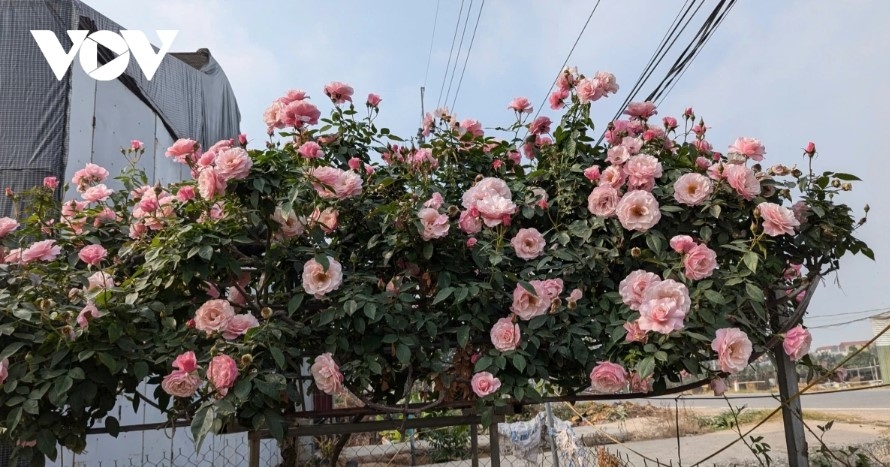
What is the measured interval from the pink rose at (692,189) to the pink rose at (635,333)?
381 millimetres

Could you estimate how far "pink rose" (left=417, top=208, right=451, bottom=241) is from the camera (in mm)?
1588

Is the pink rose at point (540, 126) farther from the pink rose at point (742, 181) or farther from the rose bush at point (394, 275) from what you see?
the pink rose at point (742, 181)

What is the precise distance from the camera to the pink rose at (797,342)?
5.23 ft

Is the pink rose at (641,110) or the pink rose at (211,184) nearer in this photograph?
the pink rose at (211,184)

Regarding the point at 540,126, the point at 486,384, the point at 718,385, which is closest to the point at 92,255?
the point at 486,384

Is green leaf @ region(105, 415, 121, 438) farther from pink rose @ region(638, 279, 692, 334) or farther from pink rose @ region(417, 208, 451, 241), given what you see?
pink rose @ region(638, 279, 692, 334)

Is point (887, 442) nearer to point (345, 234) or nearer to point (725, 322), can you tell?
point (725, 322)

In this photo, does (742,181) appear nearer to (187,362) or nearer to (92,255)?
(187,362)

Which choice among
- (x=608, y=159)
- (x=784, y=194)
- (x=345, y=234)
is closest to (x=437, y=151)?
(x=345, y=234)

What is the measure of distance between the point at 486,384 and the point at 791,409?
91 centimetres

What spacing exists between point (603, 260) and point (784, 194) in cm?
58

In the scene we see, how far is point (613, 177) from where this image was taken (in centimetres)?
171

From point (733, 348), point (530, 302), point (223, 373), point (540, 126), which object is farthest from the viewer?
point (540, 126)

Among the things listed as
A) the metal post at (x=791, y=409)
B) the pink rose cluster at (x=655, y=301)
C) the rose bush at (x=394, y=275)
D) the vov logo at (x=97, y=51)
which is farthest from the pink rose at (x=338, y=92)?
the vov logo at (x=97, y=51)
